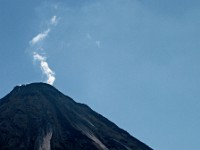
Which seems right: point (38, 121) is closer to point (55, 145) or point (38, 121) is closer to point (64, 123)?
point (64, 123)

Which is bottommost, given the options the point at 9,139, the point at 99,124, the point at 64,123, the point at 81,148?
the point at 9,139

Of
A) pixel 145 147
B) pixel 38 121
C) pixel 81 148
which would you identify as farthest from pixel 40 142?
pixel 145 147

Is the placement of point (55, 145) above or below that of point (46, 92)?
below

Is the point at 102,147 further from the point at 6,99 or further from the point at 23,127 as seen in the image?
the point at 6,99

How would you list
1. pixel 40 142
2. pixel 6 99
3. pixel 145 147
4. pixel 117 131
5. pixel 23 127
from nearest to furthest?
pixel 40 142
pixel 23 127
pixel 145 147
pixel 117 131
pixel 6 99

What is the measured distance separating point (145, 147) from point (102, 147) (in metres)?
14.5

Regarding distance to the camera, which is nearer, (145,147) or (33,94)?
(145,147)

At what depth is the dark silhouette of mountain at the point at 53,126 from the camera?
6600 centimetres

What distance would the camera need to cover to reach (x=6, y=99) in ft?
323

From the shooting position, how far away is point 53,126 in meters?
75.8

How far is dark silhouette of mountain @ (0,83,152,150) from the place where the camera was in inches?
2598

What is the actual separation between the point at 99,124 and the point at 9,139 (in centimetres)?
2582

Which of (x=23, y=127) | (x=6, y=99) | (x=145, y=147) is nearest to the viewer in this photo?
(x=23, y=127)

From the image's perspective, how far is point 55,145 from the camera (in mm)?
65188
